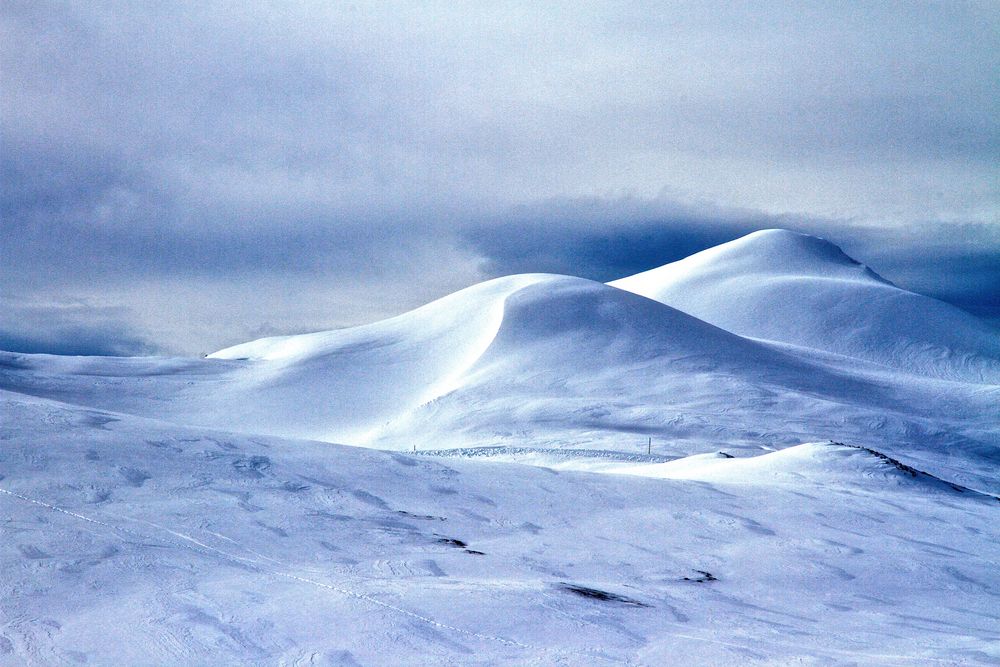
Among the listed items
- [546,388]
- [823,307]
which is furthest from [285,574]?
Answer: [823,307]

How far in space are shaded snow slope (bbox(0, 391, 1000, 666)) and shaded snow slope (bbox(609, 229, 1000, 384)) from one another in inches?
1704

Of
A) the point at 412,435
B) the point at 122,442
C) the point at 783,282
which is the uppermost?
the point at 783,282

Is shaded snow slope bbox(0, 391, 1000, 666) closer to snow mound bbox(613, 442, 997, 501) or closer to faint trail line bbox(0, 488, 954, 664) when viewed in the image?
faint trail line bbox(0, 488, 954, 664)

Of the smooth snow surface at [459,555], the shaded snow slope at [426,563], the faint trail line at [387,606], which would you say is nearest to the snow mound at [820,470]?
the smooth snow surface at [459,555]

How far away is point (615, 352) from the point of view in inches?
1362

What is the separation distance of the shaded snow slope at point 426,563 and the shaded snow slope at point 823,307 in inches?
1704

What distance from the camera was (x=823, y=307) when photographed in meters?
59.5

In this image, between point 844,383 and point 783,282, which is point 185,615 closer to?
point 844,383

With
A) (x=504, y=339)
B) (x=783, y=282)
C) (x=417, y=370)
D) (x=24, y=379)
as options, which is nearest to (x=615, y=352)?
(x=504, y=339)

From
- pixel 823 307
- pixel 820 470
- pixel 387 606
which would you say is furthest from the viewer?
pixel 823 307

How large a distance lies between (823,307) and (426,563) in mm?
55155

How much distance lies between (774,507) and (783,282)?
54.2 metres

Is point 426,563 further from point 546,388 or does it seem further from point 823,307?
point 823,307

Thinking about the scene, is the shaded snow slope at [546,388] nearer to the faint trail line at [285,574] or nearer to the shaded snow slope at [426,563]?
the shaded snow slope at [426,563]
